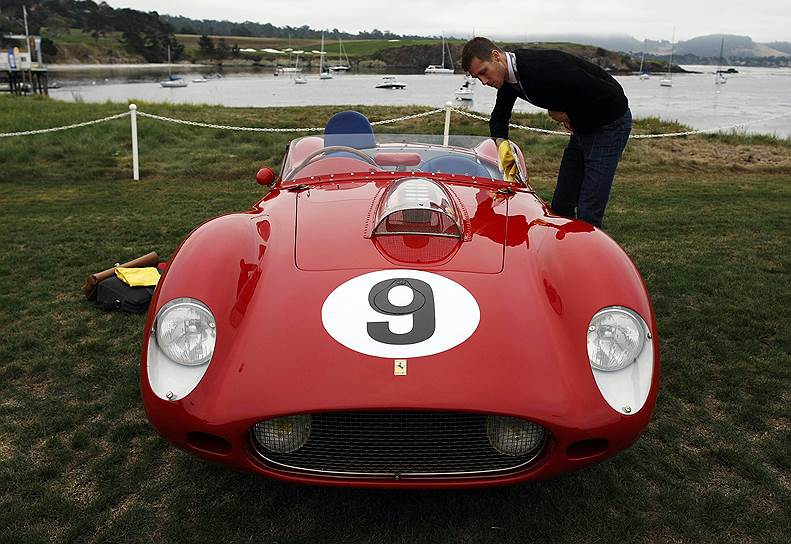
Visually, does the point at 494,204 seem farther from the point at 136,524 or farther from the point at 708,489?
the point at 136,524

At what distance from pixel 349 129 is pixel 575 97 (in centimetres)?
151

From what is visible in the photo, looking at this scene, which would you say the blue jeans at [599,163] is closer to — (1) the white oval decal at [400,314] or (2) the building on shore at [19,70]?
(1) the white oval decal at [400,314]

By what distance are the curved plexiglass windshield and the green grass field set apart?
5.08ft

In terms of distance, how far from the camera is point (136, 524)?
231 centimetres

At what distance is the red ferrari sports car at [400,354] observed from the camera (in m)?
2.05

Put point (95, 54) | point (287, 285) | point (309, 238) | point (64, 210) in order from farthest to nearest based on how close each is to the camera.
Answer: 1. point (95, 54)
2. point (64, 210)
3. point (309, 238)
4. point (287, 285)

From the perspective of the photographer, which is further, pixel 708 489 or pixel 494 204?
pixel 494 204

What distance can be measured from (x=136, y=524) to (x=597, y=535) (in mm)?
1665

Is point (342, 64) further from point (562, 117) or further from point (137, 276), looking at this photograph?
point (562, 117)

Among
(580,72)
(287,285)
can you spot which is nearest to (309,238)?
(287,285)

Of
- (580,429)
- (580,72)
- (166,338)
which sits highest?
(580,72)

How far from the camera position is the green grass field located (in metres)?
2.33

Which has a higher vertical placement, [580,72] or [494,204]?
[580,72]

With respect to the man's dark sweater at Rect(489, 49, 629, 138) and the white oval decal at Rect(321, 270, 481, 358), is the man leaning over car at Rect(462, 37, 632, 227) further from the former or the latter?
the white oval decal at Rect(321, 270, 481, 358)
